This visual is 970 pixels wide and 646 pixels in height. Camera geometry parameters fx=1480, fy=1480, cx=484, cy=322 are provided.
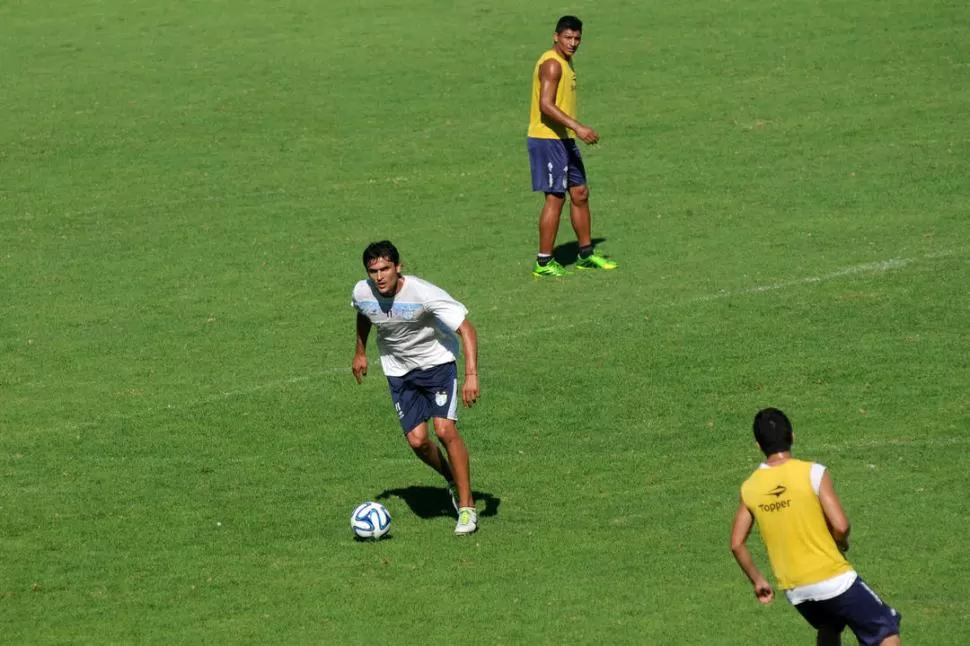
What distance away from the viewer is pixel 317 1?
96.1 ft

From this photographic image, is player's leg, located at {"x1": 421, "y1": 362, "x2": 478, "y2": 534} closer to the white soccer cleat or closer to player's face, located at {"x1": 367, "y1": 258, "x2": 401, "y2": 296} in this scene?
the white soccer cleat

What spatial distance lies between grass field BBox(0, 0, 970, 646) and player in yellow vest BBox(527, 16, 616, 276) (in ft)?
2.96

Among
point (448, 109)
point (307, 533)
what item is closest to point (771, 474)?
point (307, 533)

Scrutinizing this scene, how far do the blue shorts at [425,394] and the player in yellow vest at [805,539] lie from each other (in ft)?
11.6

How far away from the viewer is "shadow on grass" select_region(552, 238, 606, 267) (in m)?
17.8

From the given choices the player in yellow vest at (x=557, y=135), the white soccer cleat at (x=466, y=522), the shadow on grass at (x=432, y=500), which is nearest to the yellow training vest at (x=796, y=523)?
the white soccer cleat at (x=466, y=522)

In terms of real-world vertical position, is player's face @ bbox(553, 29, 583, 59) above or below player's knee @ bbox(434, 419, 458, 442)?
above

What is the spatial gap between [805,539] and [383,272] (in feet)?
12.7

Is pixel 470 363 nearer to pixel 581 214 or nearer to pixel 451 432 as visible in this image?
pixel 451 432

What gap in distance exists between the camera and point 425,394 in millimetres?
11055

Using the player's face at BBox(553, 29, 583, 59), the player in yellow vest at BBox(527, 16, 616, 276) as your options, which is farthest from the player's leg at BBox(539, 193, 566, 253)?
the player's face at BBox(553, 29, 583, 59)

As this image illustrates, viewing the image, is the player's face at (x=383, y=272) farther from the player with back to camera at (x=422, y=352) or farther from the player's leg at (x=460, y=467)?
the player's leg at (x=460, y=467)

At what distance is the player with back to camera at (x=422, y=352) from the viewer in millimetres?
10484

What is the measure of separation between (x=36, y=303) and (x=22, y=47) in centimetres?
1199
